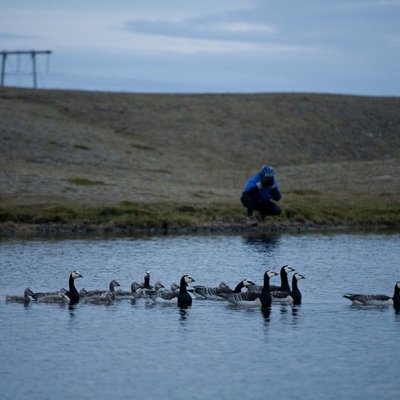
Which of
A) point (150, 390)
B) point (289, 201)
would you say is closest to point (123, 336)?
point (150, 390)

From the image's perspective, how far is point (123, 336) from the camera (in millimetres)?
24047

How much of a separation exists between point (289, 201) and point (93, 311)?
22505mm

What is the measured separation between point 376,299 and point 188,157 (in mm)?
44700

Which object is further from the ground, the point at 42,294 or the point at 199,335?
the point at 42,294

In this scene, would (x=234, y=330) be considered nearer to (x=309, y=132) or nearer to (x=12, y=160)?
(x=12, y=160)

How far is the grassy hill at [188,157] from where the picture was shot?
150 feet

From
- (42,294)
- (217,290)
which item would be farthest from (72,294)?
(217,290)

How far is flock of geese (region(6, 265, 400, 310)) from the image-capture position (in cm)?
2733

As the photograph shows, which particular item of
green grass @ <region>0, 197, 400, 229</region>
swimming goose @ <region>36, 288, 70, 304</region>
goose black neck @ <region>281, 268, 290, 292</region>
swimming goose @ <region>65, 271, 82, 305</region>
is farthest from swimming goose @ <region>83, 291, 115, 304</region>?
green grass @ <region>0, 197, 400, 229</region>

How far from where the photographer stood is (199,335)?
24016 mm

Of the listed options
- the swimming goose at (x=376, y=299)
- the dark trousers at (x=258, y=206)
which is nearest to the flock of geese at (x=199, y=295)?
the swimming goose at (x=376, y=299)

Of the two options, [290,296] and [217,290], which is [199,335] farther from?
[290,296]

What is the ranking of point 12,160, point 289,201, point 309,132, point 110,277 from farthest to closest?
point 309,132 < point 12,160 < point 289,201 < point 110,277

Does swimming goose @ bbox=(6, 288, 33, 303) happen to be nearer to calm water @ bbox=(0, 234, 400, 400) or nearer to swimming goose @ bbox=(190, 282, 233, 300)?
calm water @ bbox=(0, 234, 400, 400)
